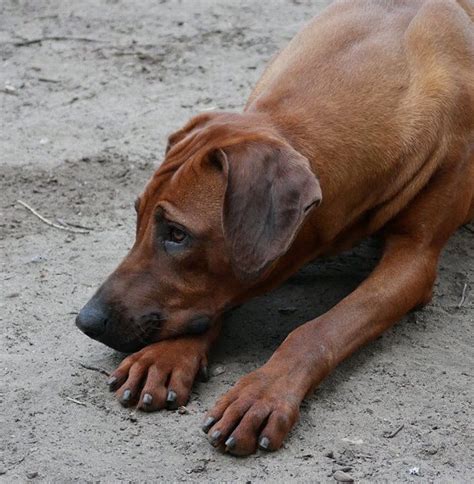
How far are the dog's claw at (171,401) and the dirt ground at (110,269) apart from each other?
4 cm

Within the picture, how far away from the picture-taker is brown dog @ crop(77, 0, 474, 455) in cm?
395

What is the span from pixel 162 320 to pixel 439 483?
1096mm

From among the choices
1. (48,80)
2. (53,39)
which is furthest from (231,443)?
(53,39)

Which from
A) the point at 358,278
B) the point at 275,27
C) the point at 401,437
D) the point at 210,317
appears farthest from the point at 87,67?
the point at 401,437

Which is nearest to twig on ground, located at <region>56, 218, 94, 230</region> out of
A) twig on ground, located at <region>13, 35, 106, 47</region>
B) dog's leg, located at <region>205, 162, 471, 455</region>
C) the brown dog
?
the brown dog

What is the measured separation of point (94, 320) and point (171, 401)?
0.39 meters

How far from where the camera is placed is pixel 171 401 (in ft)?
13.4

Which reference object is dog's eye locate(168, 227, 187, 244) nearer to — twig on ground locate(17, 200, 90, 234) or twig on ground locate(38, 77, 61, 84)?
twig on ground locate(17, 200, 90, 234)

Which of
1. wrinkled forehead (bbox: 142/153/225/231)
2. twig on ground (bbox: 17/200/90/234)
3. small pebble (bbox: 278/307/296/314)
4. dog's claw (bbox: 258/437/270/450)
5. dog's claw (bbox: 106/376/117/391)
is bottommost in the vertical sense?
twig on ground (bbox: 17/200/90/234)

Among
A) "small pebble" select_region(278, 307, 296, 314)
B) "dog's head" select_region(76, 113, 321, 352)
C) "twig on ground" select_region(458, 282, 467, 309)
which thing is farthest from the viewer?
"twig on ground" select_region(458, 282, 467, 309)

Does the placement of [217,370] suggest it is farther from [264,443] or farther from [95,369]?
[264,443]

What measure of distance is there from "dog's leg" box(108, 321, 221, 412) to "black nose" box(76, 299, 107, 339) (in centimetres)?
15

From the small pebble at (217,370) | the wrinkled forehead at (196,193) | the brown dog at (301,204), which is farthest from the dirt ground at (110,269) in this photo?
the wrinkled forehead at (196,193)

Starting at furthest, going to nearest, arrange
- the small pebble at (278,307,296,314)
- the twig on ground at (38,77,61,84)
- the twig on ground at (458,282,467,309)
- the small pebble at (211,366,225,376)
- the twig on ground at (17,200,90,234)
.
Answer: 1. the twig on ground at (38,77,61,84)
2. the twig on ground at (17,200,90,234)
3. the twig on ground at (458,282,467,309)
4. the small pebble at (278,307,296,314)
5. the small pebble at (211,366,225,376)
